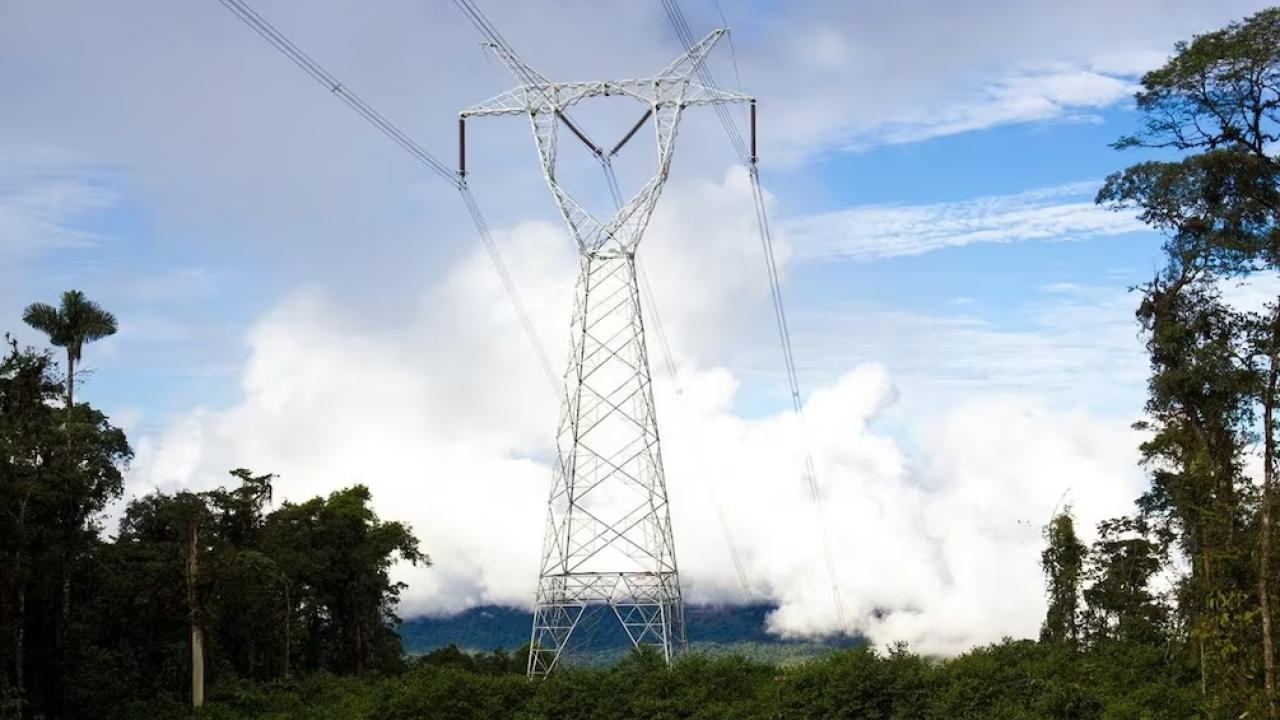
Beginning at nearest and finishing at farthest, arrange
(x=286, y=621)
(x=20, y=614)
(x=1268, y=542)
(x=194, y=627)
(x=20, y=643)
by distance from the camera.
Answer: (x=1268, y=542) → (x=20, y=643) → (x=20, y=614) → (x=194, y=627) → (x=286, y=621)

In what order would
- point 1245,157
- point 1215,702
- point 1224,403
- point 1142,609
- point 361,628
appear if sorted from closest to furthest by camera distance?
point 1215,702 → point 1245,157 → point 1224,403 → point 1142,609 → point 361,628

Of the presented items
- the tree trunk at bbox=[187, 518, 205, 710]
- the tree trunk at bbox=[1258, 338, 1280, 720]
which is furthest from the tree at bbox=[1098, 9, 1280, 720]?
the tree trunk at bbox=[187, 518, 205, 710]

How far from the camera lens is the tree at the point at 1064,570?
134ft

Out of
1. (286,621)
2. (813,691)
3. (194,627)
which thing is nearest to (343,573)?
(286,621)

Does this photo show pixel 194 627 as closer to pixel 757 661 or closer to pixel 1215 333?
pixel 757 661

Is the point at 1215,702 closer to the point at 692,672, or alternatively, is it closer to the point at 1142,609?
the point at 692,672

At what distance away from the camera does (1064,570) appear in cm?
4119

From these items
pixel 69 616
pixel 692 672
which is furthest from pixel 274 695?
pixel 692 672

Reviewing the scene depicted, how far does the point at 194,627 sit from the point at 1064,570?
28423 millimetres

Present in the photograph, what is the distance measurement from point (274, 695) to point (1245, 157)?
30.0m

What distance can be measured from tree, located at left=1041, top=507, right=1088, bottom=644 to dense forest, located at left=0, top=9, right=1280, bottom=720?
202 mm

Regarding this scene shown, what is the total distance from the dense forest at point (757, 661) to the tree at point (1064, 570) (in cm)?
20

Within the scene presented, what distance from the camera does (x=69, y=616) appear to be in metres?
33.7

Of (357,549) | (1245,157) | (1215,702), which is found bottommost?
(1215,702)
